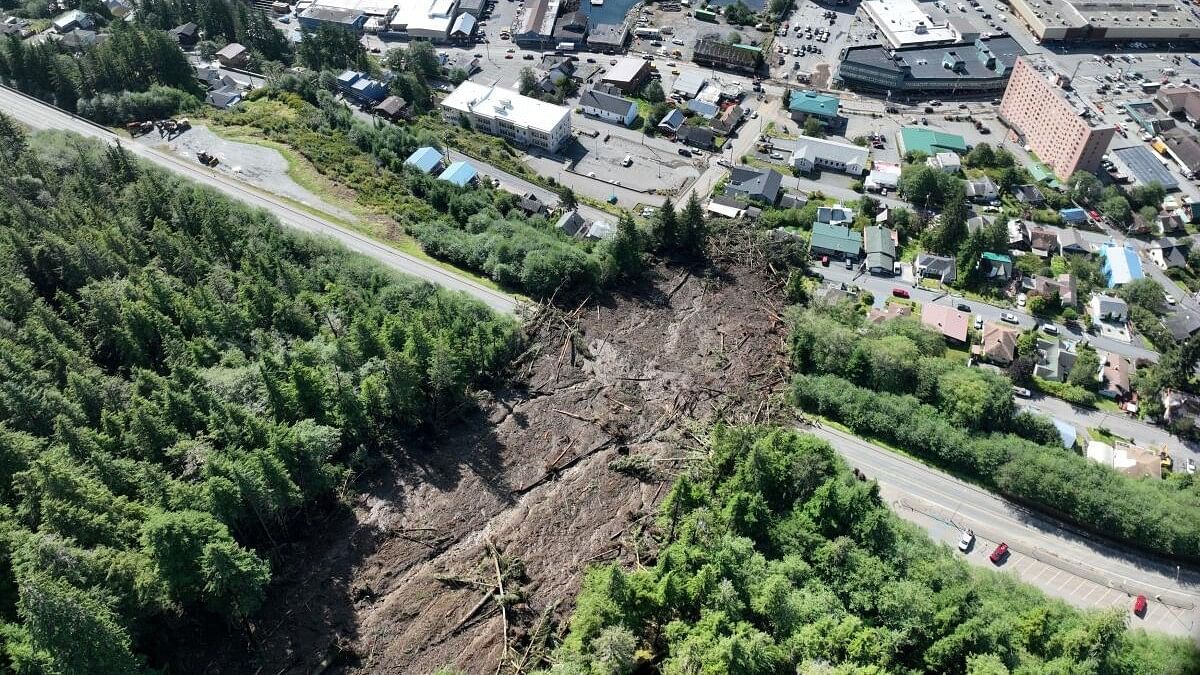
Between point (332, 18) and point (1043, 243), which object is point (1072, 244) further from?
point (332, 18)

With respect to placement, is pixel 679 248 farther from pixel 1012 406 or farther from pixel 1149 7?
pixel 1149 7

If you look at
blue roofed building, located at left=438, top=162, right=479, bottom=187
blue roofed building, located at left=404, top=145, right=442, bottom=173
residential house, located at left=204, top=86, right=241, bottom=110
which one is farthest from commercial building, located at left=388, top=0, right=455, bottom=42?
blue roofed building, located at left=438, top=162, right=479, bottom=187

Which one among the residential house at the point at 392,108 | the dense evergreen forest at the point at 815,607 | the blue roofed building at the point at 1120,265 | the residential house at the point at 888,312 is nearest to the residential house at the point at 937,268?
the residential house at the point at 888,312

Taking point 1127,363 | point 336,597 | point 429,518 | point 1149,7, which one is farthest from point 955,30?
point 336,597

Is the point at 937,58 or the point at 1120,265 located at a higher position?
the point at 937,58

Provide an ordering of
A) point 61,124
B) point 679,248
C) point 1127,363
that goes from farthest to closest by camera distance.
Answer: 1. point 61,124
2. point 679,248
3. point 1127,363

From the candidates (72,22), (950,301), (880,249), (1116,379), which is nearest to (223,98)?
(72,22)

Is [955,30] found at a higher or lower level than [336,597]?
higher
